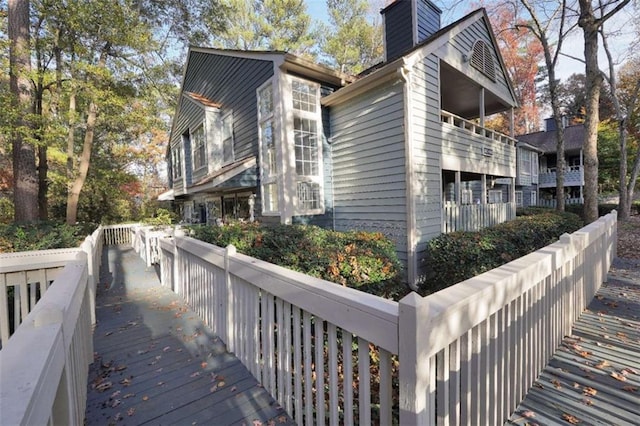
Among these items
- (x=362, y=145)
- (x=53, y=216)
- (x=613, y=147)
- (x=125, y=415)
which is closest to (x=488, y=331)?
(x=125, y=415)

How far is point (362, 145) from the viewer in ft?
24.4

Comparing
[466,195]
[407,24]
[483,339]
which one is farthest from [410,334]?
[466,195]

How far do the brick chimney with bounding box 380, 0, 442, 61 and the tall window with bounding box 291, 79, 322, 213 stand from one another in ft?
10.1

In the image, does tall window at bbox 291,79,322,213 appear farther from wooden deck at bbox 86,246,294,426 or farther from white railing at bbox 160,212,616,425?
white railing at bbox 160,212,616,425

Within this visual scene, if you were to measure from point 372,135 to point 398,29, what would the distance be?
438cm

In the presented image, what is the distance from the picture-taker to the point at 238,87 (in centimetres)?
943

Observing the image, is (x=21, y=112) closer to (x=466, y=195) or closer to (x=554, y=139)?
(x=466, y=195)

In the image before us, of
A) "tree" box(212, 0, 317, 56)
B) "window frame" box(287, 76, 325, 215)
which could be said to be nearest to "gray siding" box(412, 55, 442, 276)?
"window frame" box(287, 76, 325, 215)

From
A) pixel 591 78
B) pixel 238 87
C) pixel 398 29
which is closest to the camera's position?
pixel 591 78

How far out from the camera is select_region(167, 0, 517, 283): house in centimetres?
664

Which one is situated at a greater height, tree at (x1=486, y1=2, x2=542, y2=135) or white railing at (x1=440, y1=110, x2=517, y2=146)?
tree at (x1=486, y1=2, x2=542, y2=135)

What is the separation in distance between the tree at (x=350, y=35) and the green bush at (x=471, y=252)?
17957 millimetres

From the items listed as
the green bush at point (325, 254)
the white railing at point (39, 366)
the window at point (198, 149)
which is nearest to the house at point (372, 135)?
the window at point (198, 149)

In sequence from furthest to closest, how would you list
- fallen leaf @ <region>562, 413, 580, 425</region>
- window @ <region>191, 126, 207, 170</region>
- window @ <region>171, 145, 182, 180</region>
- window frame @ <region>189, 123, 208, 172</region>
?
window @ <region>171, 145, 182, 180</region> → window @ <region>191, 126, 207, 170</region> → window frame @ <region>189, 123, 208, 172</region> → fallen leaf @ <region>562, 413, 580, 425</region>
